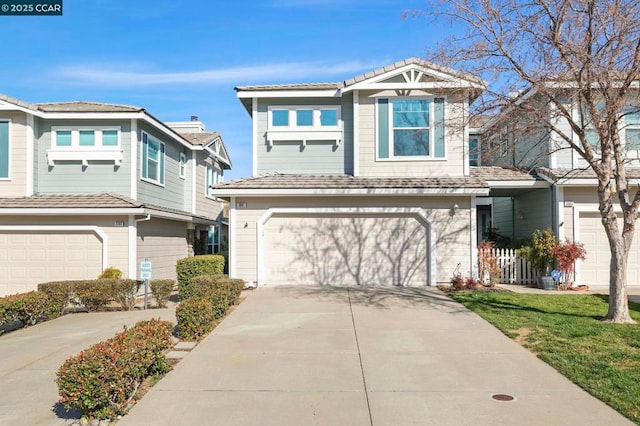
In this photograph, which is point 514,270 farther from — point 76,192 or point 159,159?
point 76,192

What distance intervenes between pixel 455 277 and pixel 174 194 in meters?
11.0

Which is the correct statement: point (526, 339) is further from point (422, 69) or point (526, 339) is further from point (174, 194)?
point (174, 194)

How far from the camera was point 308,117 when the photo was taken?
48.5ft

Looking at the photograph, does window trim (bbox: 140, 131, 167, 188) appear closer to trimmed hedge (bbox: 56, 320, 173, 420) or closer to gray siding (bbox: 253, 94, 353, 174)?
gray siding (bbox: 253, 94, 353, 174)

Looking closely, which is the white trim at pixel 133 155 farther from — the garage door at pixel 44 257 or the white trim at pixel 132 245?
the garage door at pixel 44 257

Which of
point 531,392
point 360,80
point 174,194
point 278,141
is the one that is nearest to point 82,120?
point 174,194

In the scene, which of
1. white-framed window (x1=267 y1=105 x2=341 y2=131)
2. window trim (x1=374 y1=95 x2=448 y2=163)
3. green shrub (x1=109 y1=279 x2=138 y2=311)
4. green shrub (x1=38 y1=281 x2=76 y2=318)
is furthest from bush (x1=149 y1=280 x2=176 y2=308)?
window trim (x1=374 y1=95 x2=448 y2=163)

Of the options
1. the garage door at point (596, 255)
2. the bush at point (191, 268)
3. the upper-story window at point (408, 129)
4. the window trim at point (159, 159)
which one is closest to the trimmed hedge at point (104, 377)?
→ the bush at point (191, 268)

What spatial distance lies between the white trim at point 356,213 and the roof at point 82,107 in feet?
17.0

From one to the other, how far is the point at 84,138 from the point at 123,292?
5.89 metres

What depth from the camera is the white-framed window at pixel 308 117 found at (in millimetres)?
14734

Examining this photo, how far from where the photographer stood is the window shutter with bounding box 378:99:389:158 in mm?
14242

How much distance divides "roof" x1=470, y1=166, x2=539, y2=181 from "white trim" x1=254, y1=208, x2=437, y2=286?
2.29m

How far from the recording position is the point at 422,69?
13930 millimetres
